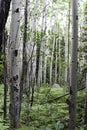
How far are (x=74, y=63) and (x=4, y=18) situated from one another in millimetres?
4375

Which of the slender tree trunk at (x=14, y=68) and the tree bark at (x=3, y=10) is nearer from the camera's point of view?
the tree bark at (x=3, y=10)

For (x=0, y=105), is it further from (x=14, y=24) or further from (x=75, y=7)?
(x=75, y=7)

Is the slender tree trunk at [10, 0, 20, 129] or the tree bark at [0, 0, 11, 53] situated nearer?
the tree bark at [0, 0, 11, 53]

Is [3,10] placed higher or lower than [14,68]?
higher

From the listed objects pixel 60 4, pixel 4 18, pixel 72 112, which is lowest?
pixel 72 112

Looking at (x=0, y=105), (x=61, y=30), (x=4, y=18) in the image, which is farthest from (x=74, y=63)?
(x=61, y=30)

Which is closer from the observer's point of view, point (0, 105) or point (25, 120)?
point (25, 120)

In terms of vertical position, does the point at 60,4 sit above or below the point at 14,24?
above

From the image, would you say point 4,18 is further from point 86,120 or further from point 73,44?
point 86,120

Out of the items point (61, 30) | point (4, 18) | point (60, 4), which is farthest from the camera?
point (61, 30)

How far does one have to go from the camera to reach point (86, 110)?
7922 millimetres

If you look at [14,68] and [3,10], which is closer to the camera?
[3,10]

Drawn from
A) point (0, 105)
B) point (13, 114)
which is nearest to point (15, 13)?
point (13, 114)

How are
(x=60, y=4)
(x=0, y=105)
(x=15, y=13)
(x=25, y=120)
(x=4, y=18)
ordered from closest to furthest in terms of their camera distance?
(x=4, y=18), (x=15, y=13), (x=25, y=120), (x=0, y=105), (x=60, y=4)
